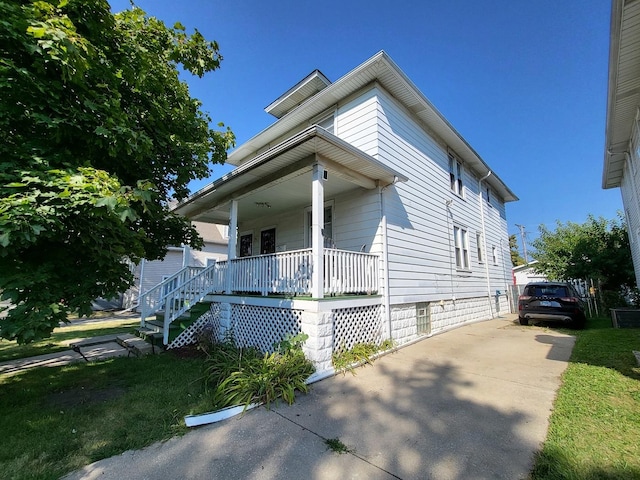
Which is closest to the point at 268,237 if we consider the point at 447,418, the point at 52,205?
the point at 52,205

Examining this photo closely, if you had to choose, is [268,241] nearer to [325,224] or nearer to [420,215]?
[325,224]

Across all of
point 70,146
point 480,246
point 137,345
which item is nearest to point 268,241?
point 137,345

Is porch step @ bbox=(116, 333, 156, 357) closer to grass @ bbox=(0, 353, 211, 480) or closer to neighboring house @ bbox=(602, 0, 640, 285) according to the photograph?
grass @ bbox=(0, 353, 211, 480)

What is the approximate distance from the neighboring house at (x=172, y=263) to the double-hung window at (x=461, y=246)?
496 inches

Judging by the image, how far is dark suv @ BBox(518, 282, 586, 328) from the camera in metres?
9.08

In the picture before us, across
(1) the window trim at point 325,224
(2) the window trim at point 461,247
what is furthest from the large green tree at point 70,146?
(2) the window trim at point 461,247

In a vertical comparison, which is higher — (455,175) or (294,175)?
(455,175)

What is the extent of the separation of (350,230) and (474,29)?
7.70m

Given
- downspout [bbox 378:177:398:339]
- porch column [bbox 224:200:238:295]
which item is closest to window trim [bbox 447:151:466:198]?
downspout [bbox 378:177:398:339]

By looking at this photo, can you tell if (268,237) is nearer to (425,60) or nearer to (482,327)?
(482,327)

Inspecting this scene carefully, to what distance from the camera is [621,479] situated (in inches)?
87.8

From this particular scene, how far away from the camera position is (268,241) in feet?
35.3

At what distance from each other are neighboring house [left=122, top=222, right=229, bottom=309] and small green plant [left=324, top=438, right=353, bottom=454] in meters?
14.7

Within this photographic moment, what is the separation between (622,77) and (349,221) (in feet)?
19.5
